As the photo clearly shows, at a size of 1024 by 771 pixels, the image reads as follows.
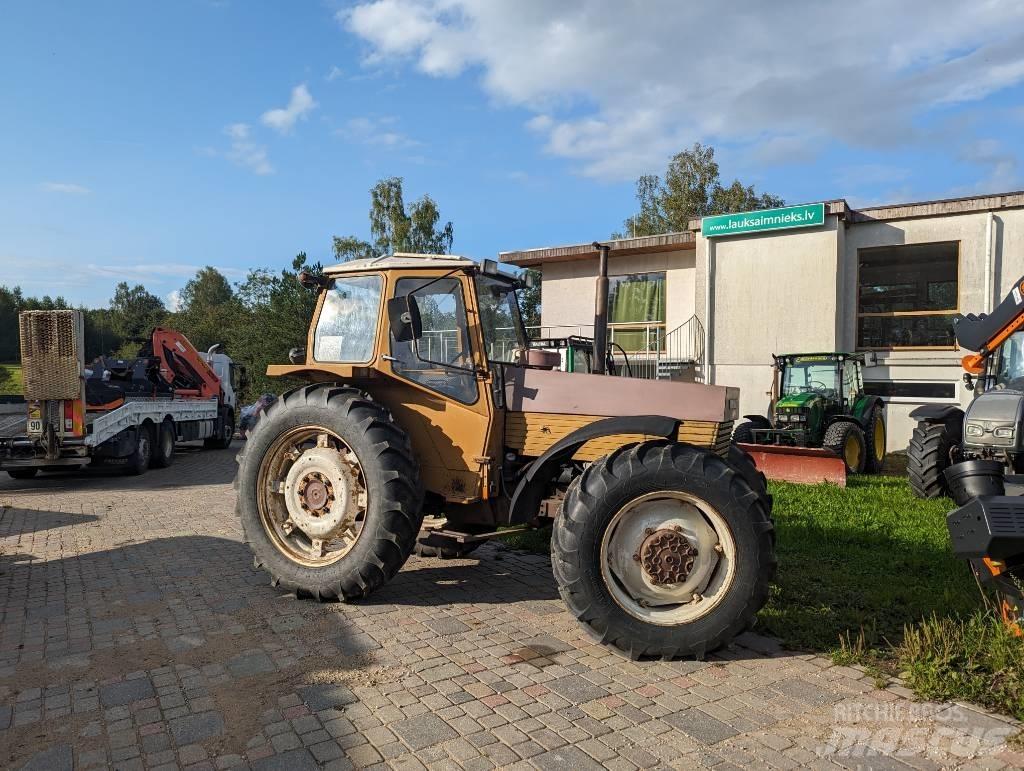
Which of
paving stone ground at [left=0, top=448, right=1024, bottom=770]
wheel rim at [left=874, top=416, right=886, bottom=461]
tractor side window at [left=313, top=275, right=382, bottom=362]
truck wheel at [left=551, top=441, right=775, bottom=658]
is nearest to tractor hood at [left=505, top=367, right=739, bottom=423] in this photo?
truck wheel at [left=551, top=441, right=775, bottom=658]

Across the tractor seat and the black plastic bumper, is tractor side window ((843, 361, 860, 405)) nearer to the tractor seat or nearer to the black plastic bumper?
Result: the tractor seat

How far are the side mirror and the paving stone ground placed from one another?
1.88 metres

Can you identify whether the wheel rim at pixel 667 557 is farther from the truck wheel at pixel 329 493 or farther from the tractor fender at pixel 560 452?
the truck wheel at pixel 329 493

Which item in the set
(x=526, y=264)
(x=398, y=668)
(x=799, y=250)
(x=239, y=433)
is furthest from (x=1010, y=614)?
(x=239, y=433)

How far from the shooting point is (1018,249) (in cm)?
1470

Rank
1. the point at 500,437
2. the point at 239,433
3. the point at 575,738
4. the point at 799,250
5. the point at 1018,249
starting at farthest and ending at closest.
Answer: the point at 239,433
the point at 799,250
the point at 1018,249
the point at 500,437
the point at 575,738

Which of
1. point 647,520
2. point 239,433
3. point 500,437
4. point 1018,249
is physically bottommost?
point 239,433

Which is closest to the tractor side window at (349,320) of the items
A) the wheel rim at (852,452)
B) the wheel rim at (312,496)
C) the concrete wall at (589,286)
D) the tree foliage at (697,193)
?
the wheel rim at (312,496)

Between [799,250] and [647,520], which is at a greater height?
[799,250]

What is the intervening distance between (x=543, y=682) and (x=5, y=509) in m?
8.90

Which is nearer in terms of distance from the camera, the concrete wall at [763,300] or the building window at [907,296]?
the concrete wall at [763,300]

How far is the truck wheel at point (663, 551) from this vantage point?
4066 mm

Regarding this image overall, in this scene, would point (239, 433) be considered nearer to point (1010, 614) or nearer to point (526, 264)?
point (526, 264)

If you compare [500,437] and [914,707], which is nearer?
[914,707]
